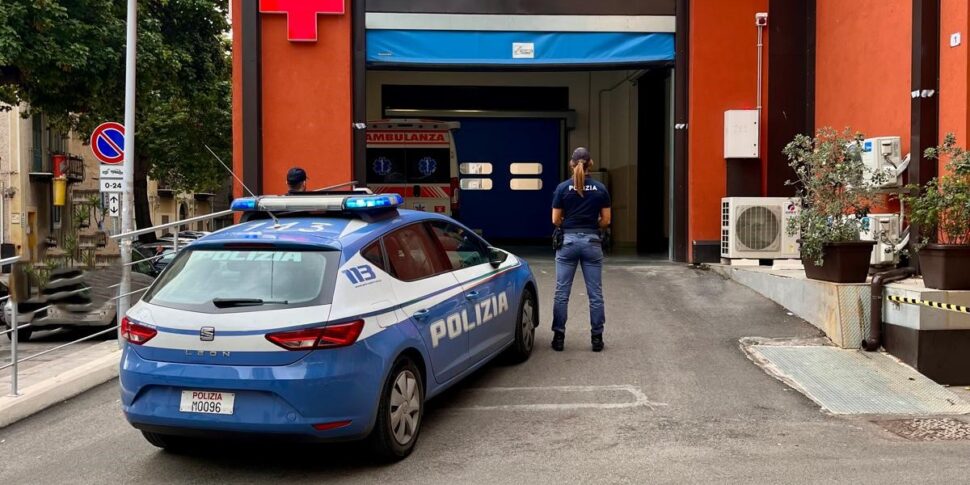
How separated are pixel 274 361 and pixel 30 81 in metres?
14.9

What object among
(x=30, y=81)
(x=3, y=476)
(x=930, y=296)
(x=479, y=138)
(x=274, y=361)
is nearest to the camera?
(x=274, y=361)

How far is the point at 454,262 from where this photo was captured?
19.9 ft

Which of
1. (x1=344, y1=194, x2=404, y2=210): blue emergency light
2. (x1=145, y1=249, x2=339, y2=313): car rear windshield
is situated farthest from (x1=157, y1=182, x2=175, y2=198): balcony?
(x1=145, y1=249, x2=339, y2=313): car rear windshield

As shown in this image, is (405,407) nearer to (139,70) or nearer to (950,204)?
(950,204)

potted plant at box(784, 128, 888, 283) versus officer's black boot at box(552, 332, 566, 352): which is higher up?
potted plant at box(784, 128, 888, 283)

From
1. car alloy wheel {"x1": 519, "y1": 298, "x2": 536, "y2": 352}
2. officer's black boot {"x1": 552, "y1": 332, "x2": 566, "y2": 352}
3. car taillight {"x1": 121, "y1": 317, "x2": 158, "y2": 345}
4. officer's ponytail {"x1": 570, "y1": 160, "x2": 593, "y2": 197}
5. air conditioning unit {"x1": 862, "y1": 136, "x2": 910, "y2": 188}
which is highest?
air conditioning unit {"x1": 862, "y1": 136, "x2": 910, "y2": 188}

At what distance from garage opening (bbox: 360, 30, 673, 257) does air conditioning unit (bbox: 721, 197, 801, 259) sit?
4160mm

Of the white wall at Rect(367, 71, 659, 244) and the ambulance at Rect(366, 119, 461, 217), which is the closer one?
the ambulance at Rect(366, 119, 461, 217)

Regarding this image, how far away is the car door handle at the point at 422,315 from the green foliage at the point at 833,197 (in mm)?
4608

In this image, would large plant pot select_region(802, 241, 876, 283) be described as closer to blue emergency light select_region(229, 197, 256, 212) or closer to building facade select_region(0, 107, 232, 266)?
blue emergency light select_region(229, 197, 256, 212)

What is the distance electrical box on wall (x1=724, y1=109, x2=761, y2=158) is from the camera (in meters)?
11.4

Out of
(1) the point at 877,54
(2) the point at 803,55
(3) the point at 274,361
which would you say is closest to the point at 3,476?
(3) the point at 274,361

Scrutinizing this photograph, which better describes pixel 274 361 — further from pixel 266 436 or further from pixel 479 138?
pixel 479 138

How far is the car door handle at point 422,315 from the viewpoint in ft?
16.7
